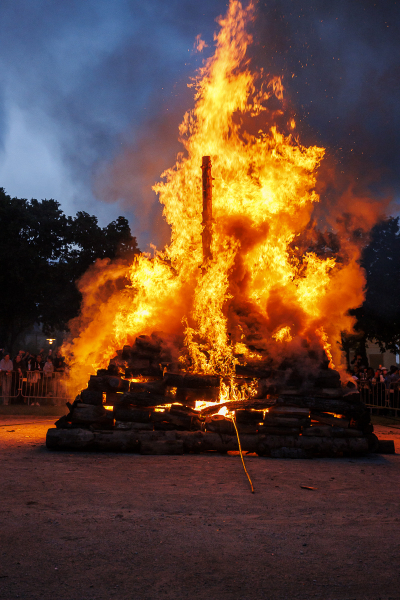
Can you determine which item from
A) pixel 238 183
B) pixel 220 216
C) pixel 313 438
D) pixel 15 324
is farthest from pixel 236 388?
pixel 15 324

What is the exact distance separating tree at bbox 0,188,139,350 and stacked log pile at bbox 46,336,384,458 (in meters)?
22.0

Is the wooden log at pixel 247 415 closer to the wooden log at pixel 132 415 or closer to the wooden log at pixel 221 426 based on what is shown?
the wooden log at pixel 221 426

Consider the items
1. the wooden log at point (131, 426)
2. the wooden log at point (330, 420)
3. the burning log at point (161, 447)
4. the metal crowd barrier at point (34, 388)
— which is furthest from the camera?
the metal crowd barrier at point (34, 388)

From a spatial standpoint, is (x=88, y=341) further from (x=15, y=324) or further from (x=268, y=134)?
(x=15, y=324)

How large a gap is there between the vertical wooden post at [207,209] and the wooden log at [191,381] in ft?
13.2

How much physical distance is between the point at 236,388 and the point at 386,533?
7.08 m

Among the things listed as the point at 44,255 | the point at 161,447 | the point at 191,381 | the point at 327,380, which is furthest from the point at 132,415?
the point at 44,255

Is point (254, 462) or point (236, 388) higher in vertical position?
point (236, 388)

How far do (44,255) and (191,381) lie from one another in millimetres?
25311

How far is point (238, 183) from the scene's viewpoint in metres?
14.5

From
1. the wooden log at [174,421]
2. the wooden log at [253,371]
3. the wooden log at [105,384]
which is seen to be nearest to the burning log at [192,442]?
the wooden log at [174,421]

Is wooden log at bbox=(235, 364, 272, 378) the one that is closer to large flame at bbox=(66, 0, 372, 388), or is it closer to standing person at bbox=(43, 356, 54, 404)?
large flame at bbox=(66, 0, 372, 388)

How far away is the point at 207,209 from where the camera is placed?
14.2 metres

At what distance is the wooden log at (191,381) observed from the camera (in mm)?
11086
